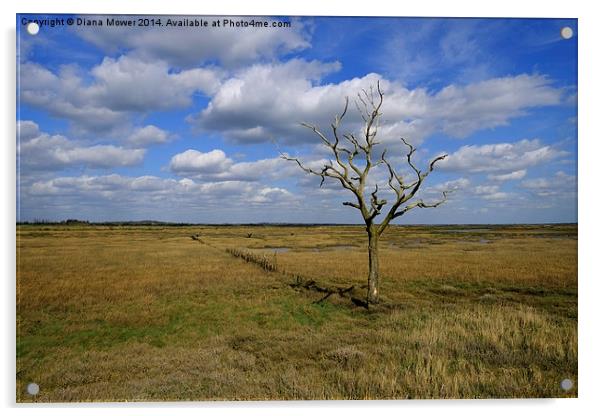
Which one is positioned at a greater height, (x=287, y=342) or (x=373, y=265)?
(x=373, y=265)

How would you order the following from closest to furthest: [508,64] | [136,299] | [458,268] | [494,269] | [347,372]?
[347,372]
[508,64]
[136,299]
[494,269]
[458,268]

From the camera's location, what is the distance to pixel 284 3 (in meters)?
6.70

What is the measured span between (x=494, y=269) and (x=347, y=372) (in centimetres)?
1240

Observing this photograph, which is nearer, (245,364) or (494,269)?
(245,364)

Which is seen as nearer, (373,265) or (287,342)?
(287,342)

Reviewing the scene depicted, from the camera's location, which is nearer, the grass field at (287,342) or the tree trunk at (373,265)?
the grass field at (287,342)

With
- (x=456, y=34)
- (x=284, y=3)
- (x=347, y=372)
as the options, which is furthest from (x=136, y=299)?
(x=456, y=34)

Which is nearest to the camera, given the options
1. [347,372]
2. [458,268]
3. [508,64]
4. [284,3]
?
[347,372]

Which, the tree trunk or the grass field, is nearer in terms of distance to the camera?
the grass field

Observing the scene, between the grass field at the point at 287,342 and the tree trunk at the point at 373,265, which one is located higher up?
the tree trunk at the point at 373,265

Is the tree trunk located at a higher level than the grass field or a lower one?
higher

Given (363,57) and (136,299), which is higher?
(363,57)
